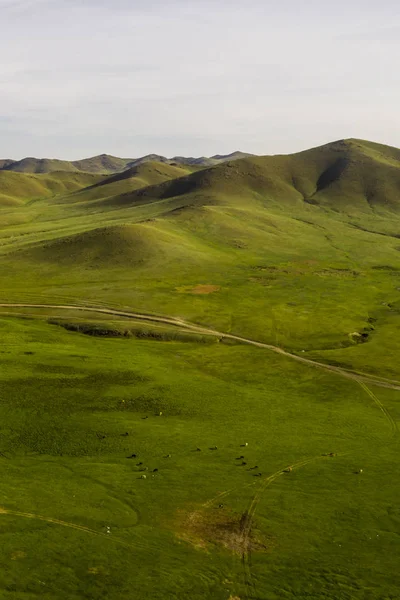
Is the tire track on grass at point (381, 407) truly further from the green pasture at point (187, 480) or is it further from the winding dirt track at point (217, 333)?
the winding dirt track at point (217, 333)

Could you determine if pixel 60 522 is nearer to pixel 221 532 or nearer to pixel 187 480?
pixel 221 532

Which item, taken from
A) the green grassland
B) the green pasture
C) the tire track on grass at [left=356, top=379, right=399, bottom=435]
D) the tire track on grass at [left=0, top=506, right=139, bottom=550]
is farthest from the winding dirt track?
the tire track on grass at [left=0, top=506, right=139, bottom=550]

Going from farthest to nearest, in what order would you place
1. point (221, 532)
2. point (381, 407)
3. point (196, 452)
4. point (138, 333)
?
1. point (138, 333)
2. point (381, 407)
3. point (196, 452)
4. point (221, 532)

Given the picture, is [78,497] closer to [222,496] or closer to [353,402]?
[222,496]

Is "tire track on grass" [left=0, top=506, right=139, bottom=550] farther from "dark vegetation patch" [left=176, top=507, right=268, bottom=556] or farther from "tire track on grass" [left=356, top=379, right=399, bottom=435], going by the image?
"tire track on grass" [left=356, top=379, right=399, bottom=435]

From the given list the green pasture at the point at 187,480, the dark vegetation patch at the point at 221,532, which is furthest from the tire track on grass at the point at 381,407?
the dark vegetation patch at the point at 221,532

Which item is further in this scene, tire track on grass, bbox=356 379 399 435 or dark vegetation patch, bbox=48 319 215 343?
dark vegetation patch, bbox=48 319 215 343

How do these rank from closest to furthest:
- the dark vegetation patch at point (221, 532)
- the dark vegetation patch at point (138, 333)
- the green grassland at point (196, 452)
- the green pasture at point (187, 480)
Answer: the green pasture at point (187, 480), the green grassland at point (196, 452), the dark vegetation patch at point (221, 532), the dark vegetation patch at point (138, 333)

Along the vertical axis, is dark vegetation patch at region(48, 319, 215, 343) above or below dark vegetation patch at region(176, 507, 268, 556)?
above

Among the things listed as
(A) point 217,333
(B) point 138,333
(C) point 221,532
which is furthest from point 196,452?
(A) point 217,333
